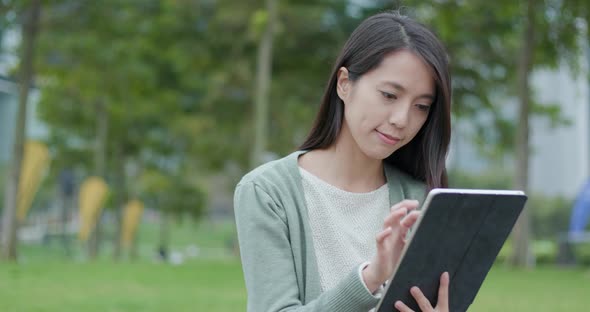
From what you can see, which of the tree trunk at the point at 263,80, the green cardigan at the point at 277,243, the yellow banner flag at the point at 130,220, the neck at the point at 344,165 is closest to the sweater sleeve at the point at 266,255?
the green cardigan at the point at 277,243

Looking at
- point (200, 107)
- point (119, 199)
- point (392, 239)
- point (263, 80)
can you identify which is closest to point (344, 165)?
point (392, 239)

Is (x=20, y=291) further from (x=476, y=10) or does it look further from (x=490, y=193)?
(x=476, y=10)

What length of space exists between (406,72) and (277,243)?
49 centimetres

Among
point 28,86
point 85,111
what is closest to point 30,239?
point 85,111

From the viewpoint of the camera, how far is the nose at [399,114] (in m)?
2.20

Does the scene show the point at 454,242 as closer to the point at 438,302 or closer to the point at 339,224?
the point at 438,302

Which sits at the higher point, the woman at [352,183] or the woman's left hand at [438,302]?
the woman at [352,183]

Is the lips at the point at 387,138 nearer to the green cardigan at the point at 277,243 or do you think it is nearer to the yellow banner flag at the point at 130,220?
the green cardigan at the point at 277,243

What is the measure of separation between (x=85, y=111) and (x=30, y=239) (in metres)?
28.6

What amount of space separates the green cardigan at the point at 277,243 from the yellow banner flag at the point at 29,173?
14235 millimetres

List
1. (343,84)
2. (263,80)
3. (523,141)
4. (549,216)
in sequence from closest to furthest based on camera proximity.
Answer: (343,84), (523,141), (263,80), (549,216)

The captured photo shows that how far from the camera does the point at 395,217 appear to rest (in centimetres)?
196

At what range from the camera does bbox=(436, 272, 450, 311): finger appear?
2.09m

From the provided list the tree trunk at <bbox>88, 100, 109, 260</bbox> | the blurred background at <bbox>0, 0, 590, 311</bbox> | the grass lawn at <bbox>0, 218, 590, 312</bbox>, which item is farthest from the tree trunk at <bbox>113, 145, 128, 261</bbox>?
the grass lawn at <bbox>0, 218, 590, 312</bbox>
